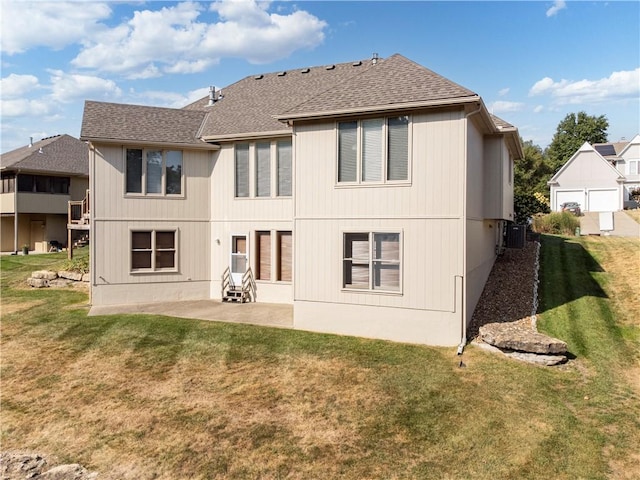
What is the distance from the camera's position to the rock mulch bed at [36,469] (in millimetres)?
5492

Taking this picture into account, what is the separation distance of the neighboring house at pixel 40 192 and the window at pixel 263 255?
22390 mm

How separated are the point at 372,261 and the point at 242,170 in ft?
22.7

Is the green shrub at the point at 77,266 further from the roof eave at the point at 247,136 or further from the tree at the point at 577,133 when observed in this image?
the tree at the point at 577,133

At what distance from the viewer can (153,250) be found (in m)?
14.9

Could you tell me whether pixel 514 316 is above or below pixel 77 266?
below

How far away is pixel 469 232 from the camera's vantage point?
34.1 feet

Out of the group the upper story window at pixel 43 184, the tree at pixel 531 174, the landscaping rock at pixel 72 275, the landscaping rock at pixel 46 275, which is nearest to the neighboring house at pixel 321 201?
the landscaping rock at pixel 72 275

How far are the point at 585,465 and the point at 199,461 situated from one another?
207 inches

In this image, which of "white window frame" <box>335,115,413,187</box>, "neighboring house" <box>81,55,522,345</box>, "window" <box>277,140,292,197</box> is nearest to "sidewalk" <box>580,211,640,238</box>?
"neighboring house" <box>81,55,522,345</box>

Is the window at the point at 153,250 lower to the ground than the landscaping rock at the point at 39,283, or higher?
higher

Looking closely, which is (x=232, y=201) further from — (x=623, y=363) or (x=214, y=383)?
(x=623, y=363)

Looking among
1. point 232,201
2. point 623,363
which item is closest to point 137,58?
point 232,201

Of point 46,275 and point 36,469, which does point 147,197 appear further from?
point 36,469

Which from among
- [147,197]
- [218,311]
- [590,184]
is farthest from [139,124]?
[590,184]
